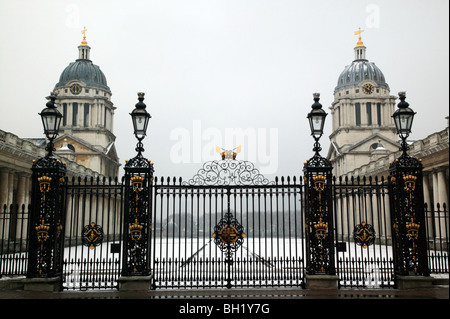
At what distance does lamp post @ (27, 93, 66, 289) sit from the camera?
39.2 ft

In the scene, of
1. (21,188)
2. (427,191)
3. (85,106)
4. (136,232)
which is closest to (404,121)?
(136,232)

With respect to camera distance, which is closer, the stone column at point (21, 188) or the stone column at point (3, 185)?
the stone column at point (3, 185)

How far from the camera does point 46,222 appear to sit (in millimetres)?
12086

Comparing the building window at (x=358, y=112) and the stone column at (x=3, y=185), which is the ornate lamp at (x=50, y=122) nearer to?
the stone column at (x=3, y=185)

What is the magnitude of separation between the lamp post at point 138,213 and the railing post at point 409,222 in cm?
684

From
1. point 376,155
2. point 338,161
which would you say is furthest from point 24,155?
point 338,161

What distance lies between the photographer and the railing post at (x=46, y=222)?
1194 cm

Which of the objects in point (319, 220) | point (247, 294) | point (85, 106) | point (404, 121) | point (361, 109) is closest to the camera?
point (247, 294)

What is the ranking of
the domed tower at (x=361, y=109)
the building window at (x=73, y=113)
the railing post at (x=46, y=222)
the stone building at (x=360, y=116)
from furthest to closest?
the building window at (x=73, y=113), the domed tower at (x=361, y=109), the stone building at (x=360, y=116), the railing post at (x=46, y=222)

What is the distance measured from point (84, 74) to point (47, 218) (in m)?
63.4

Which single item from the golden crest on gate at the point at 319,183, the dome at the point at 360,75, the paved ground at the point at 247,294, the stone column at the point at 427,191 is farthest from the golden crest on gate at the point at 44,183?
the dome at the point at 360,75

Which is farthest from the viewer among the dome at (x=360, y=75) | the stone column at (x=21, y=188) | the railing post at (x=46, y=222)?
the dome at (x=360, y=75)

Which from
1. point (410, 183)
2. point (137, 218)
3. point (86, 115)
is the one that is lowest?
point (137, 218)

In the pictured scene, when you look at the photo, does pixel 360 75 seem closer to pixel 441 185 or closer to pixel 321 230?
pixel 441 185
